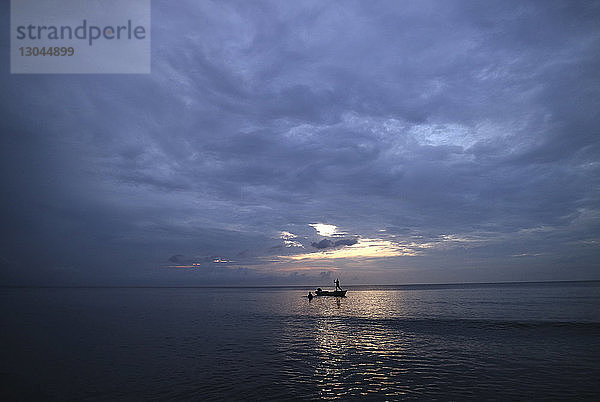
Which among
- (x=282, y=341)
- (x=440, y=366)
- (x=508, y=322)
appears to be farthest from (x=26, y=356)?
(x=508, y=322)

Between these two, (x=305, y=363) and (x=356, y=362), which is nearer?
(x=305, y=363)

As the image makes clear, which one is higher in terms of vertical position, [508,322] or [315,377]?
[315,377]

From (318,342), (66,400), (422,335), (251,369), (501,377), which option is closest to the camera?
(66,400)

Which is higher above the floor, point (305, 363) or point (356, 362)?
point (305, 363)

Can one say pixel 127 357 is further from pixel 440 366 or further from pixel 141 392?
pixel 440 366

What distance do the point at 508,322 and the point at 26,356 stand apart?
62133 mm

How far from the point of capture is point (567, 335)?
38.9 meters

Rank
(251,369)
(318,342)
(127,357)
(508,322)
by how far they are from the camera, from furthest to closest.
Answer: (508,322) → (318,342) → (127,357) → (251,369)

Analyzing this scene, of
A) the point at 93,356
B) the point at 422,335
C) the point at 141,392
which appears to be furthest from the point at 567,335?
the point at 93,356

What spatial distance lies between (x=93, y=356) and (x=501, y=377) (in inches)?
1377

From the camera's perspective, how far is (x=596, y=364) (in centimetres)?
2656

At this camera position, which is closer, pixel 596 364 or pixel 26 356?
pixel 596 364

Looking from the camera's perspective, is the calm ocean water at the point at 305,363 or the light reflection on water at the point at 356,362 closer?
the calm ocean water at the point at 305,363

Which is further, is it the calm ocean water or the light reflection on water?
the light reflection on water
